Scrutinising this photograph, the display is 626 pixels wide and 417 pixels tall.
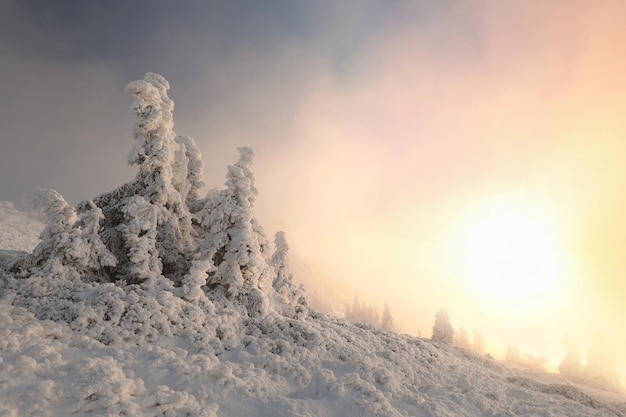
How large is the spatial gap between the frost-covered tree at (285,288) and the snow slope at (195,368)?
4.82m

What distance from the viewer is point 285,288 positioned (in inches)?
1039

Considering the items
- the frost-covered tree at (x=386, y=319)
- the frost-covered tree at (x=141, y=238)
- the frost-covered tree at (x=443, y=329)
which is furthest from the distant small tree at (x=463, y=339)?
the frost-covered tree at (x=141, y=238)

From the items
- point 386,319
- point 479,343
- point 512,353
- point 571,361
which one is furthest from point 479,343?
point 571,361

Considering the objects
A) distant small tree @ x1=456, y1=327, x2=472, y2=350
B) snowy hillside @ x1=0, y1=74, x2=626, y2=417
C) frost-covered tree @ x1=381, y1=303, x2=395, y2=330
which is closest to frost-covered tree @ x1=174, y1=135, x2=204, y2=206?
snowy hillside @ x1=0, y1=74, x2=626, y2=417

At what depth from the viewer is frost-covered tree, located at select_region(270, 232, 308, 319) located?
22188 millimetres

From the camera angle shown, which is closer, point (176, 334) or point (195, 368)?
point (195, 368)

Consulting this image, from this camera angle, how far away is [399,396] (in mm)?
13023

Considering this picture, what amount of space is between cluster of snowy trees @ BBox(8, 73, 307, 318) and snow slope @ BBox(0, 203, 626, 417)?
1313 millimetres

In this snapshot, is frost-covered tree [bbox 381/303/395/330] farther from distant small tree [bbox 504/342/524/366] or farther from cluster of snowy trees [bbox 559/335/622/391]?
cluster of snowy trees [bbox 559/335/622/391]

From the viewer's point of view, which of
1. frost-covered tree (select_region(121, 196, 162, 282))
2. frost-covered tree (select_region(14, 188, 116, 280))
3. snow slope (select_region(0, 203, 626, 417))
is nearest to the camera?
snow slope (select_region(0, 203, 626, 417))

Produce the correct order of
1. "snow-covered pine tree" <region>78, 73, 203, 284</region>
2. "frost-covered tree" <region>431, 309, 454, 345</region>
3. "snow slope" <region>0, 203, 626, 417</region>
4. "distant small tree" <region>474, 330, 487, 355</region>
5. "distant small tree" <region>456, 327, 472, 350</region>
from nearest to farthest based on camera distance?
1. "snow slope" <region>0, 203, 626, 417</region>
2. "snow-covered pine tree" <region>78, 73, 203, 284</region>
3. "frost-covered tree" <region>431, 309, 454, 345</region>
4. "distant small tree" <region>456, 327, 472, 350</region>
5. "distant small tree" <region>474, 330, 487, 355</region>

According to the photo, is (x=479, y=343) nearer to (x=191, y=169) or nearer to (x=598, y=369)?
(x=598, y=369)

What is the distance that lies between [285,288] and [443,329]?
27653 millimetres

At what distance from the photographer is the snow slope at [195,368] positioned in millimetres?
9445
